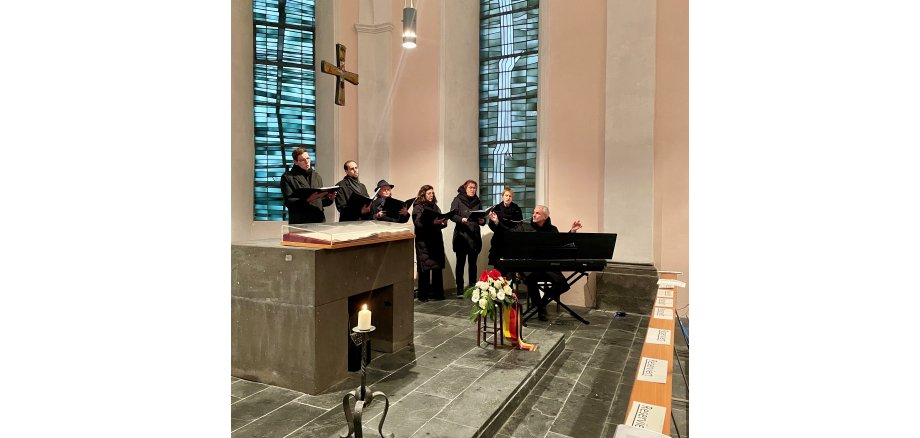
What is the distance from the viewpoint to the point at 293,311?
Answer: 3.25 meters

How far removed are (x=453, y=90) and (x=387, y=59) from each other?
4.35ft

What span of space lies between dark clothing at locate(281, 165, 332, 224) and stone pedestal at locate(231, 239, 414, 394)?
3.39 ft

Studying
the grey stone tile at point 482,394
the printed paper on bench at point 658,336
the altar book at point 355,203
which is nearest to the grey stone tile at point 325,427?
the grey stone tile at point 482,394

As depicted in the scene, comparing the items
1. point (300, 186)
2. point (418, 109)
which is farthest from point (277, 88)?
point (300, 186)

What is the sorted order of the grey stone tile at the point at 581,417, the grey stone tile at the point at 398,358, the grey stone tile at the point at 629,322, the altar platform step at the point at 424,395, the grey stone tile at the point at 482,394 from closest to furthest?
1. the altar platform step at the point at 424,395
2. the grey stone tile at the point at 482,394
3. the grey stone tile at the point at 581,417
4. the grey stone tile at the point at 398,358
5. the grey stone tile at the point at 629,322

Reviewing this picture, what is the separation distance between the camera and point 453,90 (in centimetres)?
808

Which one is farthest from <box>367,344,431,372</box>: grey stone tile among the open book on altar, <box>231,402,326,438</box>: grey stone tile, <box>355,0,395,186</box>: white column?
<box>355,0,395,186</box>: white column

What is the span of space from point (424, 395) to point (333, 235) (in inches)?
48.8

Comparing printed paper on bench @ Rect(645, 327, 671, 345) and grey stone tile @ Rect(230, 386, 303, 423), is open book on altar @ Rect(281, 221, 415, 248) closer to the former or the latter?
grey stone tile @ Rect(230, 386, 303, 423)

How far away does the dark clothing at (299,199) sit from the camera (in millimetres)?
4609

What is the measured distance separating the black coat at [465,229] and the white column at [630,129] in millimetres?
1840

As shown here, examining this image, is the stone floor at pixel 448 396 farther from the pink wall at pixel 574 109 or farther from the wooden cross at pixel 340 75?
the wooden cross at pixel 340 75
